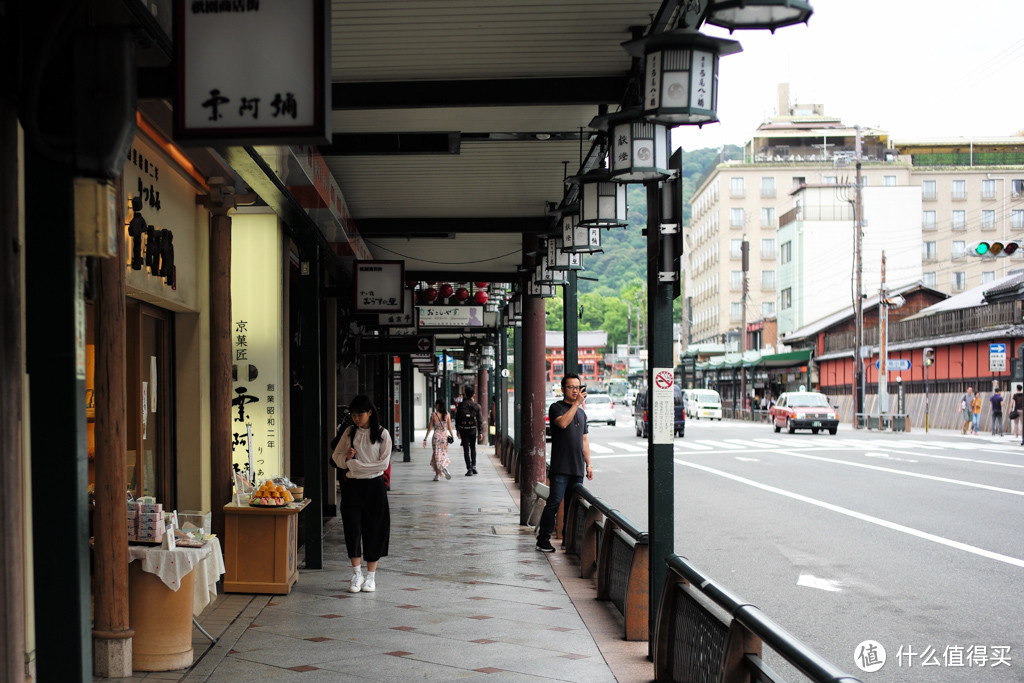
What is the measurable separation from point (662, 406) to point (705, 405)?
178 ft

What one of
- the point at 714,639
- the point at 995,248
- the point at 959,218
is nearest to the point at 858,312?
the point at 995,248

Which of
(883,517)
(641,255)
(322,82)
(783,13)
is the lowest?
(883,517)

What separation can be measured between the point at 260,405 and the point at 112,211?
25.9 ft

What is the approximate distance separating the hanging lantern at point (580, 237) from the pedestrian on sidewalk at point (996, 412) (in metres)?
31.0

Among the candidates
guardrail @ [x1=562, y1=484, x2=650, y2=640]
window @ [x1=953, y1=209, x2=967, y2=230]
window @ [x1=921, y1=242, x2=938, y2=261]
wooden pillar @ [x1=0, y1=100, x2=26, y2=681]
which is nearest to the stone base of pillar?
wooden pillar @ [x1=0, y1=100, x2=26, y2=681]

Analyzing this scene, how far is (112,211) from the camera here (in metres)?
4.38

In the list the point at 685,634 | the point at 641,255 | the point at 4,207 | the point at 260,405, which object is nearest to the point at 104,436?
the point at 4,207

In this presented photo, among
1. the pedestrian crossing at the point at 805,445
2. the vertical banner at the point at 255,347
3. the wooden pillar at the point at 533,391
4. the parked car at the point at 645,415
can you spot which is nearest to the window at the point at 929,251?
the parked car at the point at 645,415

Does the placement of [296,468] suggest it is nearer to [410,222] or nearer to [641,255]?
[410,222]

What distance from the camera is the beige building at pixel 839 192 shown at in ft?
292

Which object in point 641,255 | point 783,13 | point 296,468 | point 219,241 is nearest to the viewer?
point 783,13

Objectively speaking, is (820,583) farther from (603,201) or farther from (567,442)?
(603,201)

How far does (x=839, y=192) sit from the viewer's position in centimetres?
7838

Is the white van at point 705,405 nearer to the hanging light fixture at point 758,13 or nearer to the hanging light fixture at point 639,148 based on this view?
the hanging light fixture at point 639,148
